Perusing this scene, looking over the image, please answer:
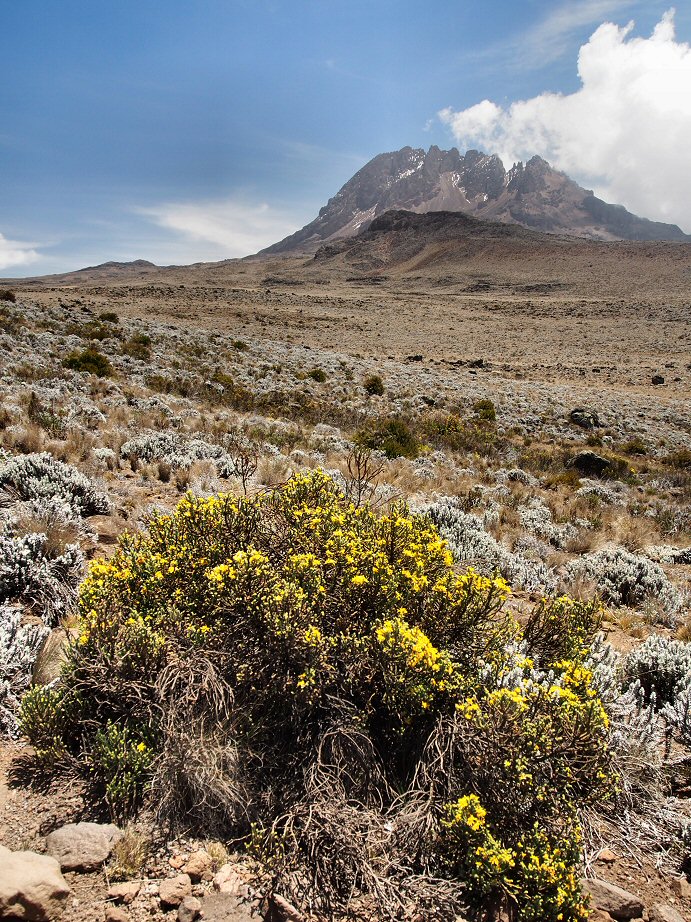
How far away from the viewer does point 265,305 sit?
196ft

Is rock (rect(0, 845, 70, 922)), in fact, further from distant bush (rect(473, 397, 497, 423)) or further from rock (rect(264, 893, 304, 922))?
distant bush (rect(473, 397, 497, 423))

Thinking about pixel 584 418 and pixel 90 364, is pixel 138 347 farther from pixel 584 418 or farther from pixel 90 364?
pixel 584 418

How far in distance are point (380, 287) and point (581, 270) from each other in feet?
136

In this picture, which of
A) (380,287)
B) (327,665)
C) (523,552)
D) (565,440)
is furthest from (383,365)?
(380,287)

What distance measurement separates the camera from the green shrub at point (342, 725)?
2.17 meters

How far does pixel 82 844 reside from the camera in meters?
2.17

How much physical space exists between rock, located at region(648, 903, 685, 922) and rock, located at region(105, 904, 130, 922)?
2.46m

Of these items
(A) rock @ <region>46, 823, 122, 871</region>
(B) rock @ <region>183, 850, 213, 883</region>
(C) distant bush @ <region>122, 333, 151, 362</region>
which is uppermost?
(C) distant bush @ <region>122, 333, 151, 362</region>

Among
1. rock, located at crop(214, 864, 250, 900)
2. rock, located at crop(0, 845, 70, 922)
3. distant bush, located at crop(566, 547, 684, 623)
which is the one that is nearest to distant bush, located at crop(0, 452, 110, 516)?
rock, located at crop(0, 845, 70, 922)

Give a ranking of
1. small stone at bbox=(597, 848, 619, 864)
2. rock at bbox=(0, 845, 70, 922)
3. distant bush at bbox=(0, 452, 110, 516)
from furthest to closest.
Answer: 1. distant bush at bbox=(0, 452, 110, 516)
2. small stone at bbox=(597, 848, 619, 864)
3. rock at bbox=(0, 845, 70, 922)

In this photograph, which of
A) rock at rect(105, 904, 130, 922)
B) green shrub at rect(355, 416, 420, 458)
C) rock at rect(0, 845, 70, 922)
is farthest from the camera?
green shrub at rect(355, 416, 420, 458)

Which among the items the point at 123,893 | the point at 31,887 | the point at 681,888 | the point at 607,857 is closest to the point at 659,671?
the point at 681,888

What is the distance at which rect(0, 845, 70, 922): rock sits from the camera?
177cm

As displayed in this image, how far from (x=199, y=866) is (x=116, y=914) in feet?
1.19
